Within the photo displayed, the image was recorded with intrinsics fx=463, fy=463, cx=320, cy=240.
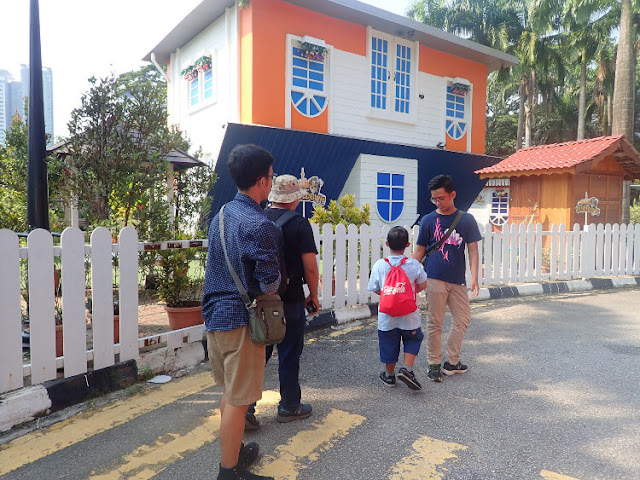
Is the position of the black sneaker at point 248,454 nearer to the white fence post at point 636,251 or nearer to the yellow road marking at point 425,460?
the yellow road marking at point 425,460

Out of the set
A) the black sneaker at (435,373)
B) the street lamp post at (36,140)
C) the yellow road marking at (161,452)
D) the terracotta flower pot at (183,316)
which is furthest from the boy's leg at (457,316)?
the street lamp post at (36,140)

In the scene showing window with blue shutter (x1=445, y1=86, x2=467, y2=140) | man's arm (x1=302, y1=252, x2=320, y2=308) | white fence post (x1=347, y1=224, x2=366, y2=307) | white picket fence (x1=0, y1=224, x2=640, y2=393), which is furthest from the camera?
window with blue shutter (x1=445, y1=86, x2=467, y2=140)

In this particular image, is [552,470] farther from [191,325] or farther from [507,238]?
[507,238]

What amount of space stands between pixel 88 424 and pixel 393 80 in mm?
11488

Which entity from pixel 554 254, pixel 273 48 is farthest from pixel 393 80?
pixel 554 254

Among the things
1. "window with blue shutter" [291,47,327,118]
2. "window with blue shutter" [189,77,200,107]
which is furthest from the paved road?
"window with blue shutter" [189,77,200,107]

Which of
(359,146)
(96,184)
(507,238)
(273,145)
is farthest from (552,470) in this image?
(359,146)

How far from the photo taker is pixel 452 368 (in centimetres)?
425

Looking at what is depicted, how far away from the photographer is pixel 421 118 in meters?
13.4

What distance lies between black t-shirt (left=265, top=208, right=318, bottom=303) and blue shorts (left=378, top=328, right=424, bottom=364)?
3.28 ft

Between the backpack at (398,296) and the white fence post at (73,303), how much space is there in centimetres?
241

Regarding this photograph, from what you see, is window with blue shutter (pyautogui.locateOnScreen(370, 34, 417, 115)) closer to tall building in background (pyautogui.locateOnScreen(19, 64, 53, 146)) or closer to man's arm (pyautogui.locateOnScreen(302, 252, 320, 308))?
tall building in background (pyautogui.locateOnScreen(19, 64, 53, 146))

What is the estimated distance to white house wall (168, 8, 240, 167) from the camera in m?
10.8

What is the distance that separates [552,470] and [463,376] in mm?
1578
